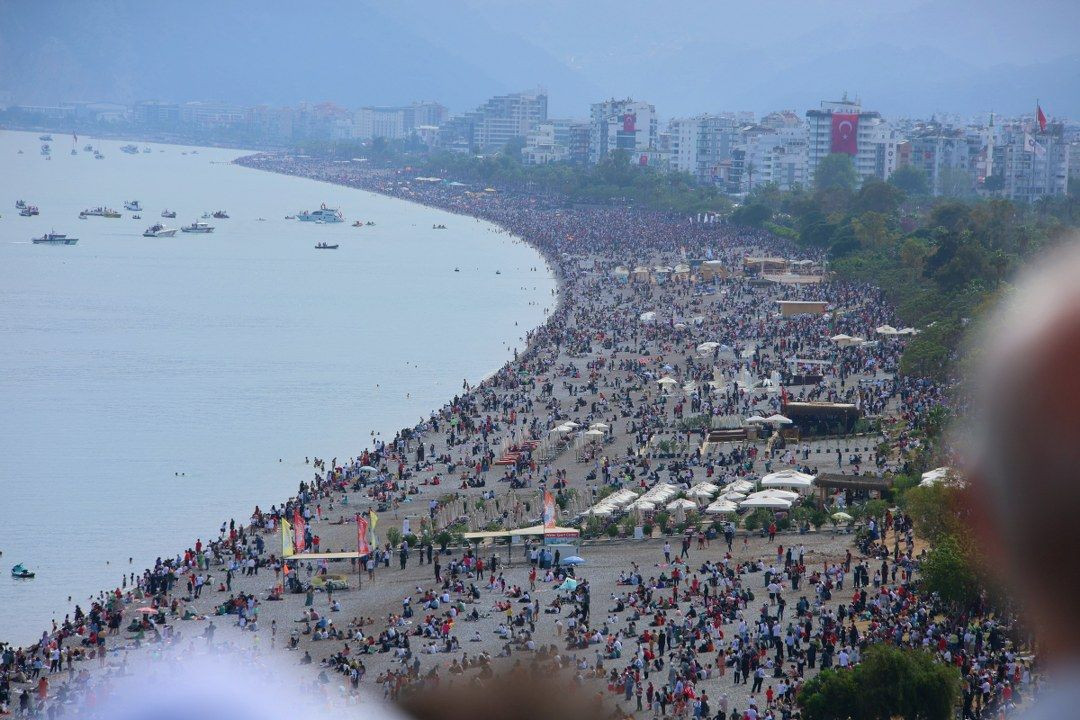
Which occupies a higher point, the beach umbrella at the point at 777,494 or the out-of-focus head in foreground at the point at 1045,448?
the out-of-focus head in foreground at the point at 1045,448

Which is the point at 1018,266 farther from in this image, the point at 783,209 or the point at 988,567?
the point at 783,209

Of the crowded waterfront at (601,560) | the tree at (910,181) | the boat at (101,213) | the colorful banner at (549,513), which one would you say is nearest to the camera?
the crowded waterfront at (601,560)

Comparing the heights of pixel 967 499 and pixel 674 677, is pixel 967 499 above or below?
above

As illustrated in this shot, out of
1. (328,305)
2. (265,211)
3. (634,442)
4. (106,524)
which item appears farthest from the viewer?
(265,211)

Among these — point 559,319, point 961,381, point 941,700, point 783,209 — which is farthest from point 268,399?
point 783,209

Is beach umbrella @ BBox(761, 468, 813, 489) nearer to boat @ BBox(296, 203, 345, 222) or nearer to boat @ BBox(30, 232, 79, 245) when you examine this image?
boat @ BBox(30, 232, 79, 245)

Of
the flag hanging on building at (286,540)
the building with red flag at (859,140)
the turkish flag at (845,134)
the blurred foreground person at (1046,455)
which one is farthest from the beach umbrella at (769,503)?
the turkish flag at (845,134)

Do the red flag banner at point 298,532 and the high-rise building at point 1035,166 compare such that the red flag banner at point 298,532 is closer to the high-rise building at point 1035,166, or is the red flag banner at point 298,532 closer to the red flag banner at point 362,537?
the red flag banner at point 362,537
